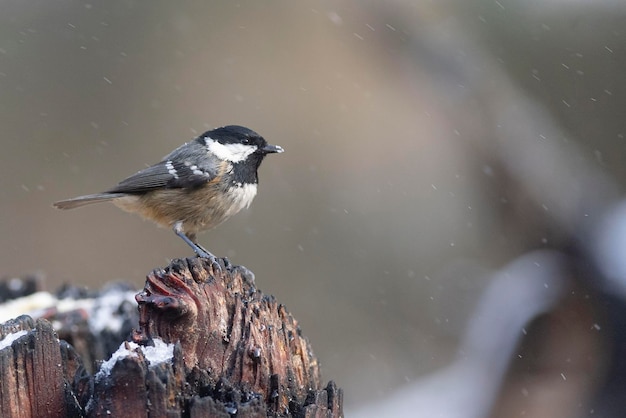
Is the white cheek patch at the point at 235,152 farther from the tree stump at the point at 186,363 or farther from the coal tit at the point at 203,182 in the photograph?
the tree stump at the point at 186,363

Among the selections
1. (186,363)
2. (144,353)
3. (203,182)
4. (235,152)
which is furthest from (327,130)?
(144,353)

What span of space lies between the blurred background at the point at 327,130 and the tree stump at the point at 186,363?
176 inches

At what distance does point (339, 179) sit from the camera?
969 centimetres

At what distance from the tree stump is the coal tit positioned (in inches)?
61.3

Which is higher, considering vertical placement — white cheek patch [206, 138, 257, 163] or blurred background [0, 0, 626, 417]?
white cheek patch [206, 138, 257, 163]

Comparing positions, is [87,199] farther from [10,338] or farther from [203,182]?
[10,338]

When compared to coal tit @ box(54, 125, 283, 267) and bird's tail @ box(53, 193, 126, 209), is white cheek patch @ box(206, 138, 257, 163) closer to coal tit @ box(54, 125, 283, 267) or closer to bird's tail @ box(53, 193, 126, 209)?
coal tit @ box(54, 125, 283, 267)

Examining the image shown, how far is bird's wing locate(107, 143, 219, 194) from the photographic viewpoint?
396 cm

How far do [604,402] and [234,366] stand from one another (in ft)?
12.1

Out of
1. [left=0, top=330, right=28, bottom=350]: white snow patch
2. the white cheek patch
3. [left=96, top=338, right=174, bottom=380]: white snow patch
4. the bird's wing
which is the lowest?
the bird's wing

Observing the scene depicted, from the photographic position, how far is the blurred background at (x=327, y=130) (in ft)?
24.3

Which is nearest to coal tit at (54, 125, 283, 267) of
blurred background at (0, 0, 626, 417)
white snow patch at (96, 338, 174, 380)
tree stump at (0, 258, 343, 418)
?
tree stump at (0, 258, 343, 418)

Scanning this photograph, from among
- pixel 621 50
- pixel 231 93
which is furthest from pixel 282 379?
pixel 231 93

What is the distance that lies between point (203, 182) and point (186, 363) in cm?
205
